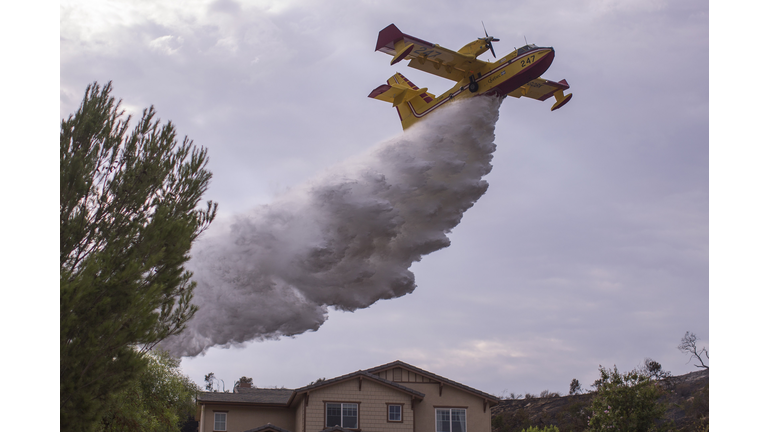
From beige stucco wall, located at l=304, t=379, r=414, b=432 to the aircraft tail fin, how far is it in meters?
9.93

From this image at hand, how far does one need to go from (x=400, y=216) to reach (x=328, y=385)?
27.1 feet

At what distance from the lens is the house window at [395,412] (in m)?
22.4

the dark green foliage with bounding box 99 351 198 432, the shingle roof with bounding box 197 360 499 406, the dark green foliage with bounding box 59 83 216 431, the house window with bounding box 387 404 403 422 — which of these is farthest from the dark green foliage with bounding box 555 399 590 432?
the dark green foliage with bounding box 59 83 216 431

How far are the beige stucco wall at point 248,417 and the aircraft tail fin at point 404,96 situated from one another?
485 inches

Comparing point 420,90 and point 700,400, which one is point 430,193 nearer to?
point 420,90

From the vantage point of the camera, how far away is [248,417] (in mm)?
23500

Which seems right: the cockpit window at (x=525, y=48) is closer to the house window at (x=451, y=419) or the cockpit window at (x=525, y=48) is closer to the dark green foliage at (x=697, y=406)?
the house window at (x=451, y=419)

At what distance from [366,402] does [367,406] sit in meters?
0.15

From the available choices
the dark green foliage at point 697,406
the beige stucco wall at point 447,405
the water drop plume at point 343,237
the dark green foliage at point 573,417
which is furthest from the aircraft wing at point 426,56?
the dark green foliage at point 573,417

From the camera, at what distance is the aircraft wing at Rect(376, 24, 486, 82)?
18109 mm

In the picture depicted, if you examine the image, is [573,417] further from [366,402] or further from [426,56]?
[426,56]

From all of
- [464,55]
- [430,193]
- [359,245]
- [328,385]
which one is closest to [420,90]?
[464,55]

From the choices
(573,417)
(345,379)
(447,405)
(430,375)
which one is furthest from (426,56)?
(573,417)

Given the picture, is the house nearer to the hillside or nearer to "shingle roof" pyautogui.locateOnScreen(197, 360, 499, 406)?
"shingle roof" pyautogui.locateOnScreen(197, 360, 499, 406)
